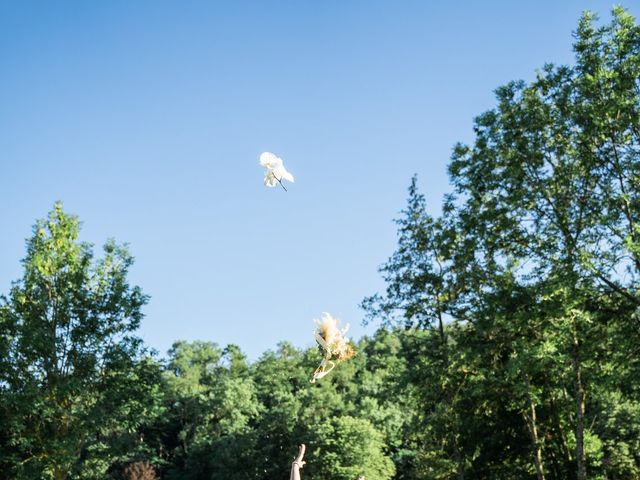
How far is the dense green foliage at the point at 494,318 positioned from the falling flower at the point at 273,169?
5.03 metres

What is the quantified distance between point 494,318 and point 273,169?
11721 mm

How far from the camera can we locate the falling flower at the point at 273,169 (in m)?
7.18

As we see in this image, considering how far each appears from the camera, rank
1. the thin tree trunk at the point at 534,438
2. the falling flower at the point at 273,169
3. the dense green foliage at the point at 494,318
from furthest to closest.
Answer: the thin tree trunk at the point at 534,438, the dense green foliage at the point at 494,318, the falling flower at the point at 273,169

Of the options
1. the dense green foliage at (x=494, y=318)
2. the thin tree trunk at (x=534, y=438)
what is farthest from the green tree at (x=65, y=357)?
the thin tree trunk at (x=534, y=438)

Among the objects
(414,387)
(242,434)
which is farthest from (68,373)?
(242,434)

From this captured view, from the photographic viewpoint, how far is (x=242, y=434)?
4300 cm

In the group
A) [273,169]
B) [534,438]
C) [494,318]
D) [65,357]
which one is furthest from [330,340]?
[65,357]

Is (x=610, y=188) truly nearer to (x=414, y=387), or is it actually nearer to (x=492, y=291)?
(x=492, y=291)

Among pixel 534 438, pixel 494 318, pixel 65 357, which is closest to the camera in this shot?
pixel 494 318

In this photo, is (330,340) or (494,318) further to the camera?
(494,318)

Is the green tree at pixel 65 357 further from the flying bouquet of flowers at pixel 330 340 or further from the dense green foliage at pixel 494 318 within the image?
the flying bouquet of flowers at pixel 330 340

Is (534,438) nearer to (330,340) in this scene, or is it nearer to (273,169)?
(330,340)

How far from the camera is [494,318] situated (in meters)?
16.9

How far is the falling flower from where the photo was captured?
283 inches
